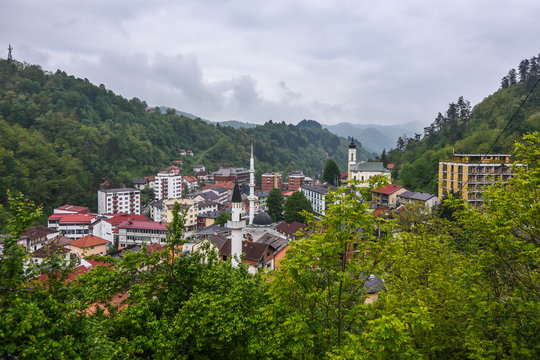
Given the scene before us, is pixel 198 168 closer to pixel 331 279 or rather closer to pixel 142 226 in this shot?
pixel 142 226

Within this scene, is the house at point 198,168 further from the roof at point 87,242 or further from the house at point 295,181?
the roof at point 87,242

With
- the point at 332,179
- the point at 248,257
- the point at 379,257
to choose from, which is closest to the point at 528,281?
the point at 379,257

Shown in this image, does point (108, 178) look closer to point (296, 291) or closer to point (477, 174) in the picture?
point (477, 174)

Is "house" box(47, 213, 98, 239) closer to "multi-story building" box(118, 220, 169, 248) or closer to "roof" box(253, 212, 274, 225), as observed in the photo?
"multi-story building" box(118, 220, 169, 248)

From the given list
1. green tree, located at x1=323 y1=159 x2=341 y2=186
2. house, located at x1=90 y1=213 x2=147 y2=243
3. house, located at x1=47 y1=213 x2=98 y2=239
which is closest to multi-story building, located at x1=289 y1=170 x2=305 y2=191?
green tree, located at x1=323 y1=159 x2=341 y2=186

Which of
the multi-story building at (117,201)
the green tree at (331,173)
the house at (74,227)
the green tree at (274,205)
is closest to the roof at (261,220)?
the green tree at (274,205)

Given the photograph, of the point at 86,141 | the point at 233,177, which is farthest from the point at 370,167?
the point at 86,141

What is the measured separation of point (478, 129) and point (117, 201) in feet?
234

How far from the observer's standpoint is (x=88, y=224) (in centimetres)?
4900

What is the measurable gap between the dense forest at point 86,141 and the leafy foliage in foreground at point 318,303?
2465 inches

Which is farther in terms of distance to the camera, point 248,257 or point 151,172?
point 151,172

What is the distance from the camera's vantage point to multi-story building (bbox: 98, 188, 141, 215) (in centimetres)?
6431

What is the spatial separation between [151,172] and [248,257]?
247ft

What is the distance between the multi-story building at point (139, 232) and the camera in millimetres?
43812
